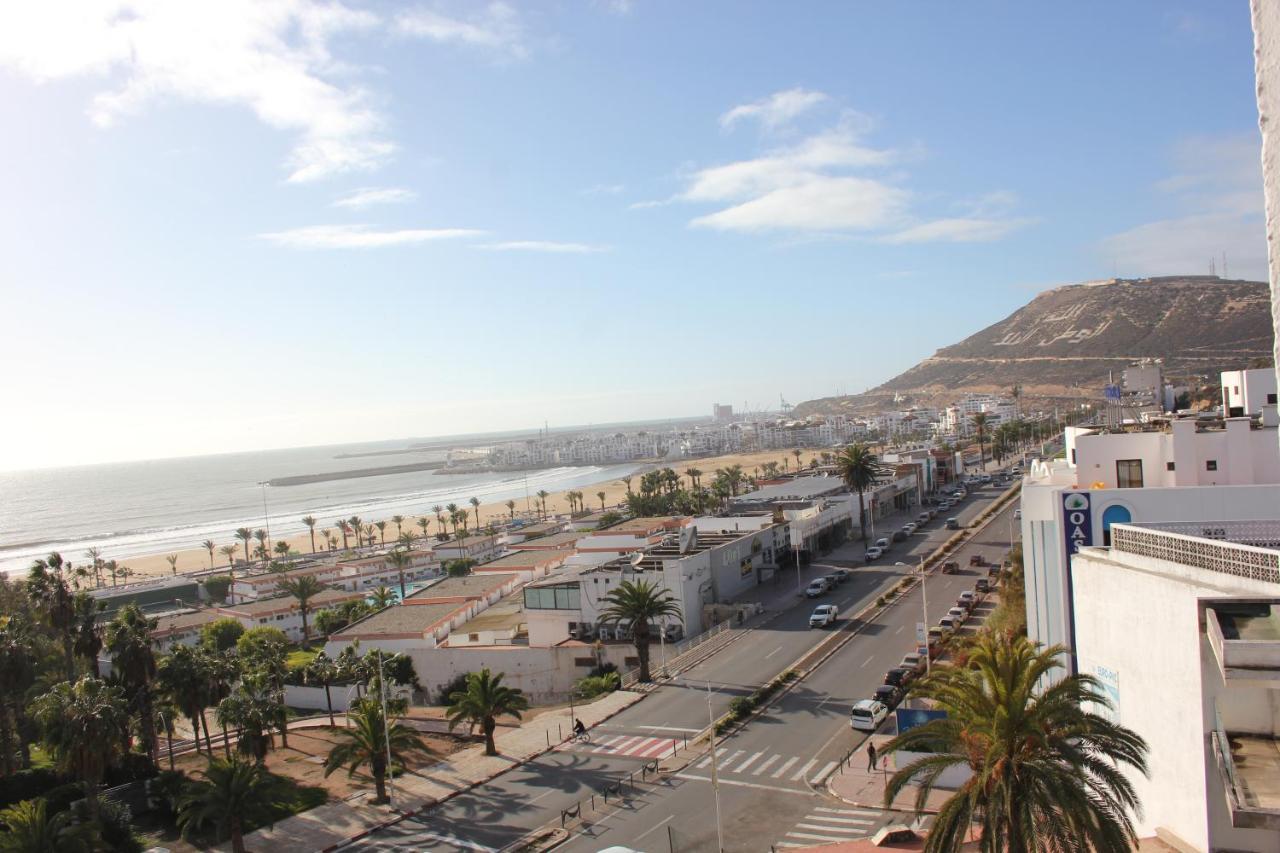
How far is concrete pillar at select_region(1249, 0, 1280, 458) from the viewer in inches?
96.3

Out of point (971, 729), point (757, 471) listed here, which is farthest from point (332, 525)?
point (971, 729)

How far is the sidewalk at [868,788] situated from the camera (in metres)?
21.8

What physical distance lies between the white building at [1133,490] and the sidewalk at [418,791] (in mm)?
15735

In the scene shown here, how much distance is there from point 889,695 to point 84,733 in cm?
2462

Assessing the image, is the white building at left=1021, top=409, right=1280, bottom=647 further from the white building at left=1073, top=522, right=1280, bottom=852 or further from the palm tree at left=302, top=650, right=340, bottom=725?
the palm tree at left=302, top=650, right=340, bottom=725

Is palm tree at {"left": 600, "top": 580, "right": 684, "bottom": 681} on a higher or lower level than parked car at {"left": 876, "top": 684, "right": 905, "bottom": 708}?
higher

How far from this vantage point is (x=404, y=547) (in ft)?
322

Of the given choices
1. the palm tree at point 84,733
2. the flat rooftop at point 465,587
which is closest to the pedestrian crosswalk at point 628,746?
the palm tree at point 84,733

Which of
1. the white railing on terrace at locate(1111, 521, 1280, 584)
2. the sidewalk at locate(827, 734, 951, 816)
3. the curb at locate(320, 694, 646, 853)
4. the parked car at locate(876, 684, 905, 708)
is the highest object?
the white railing on terrace at locate(1111, 521, 1280, 584)

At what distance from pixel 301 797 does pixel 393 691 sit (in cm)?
1300

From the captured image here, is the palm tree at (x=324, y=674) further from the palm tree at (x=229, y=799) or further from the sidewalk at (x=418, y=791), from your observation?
the palm tree at (x=229, y=799)

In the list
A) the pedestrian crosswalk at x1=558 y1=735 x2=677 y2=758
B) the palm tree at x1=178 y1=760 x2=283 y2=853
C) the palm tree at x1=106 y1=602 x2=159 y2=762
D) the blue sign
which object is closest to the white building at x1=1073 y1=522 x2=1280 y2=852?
the blue sign

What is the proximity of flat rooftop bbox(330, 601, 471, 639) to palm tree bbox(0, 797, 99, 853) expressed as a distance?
75.6 ft

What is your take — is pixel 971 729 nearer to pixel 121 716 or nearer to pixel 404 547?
pixel 121 716
